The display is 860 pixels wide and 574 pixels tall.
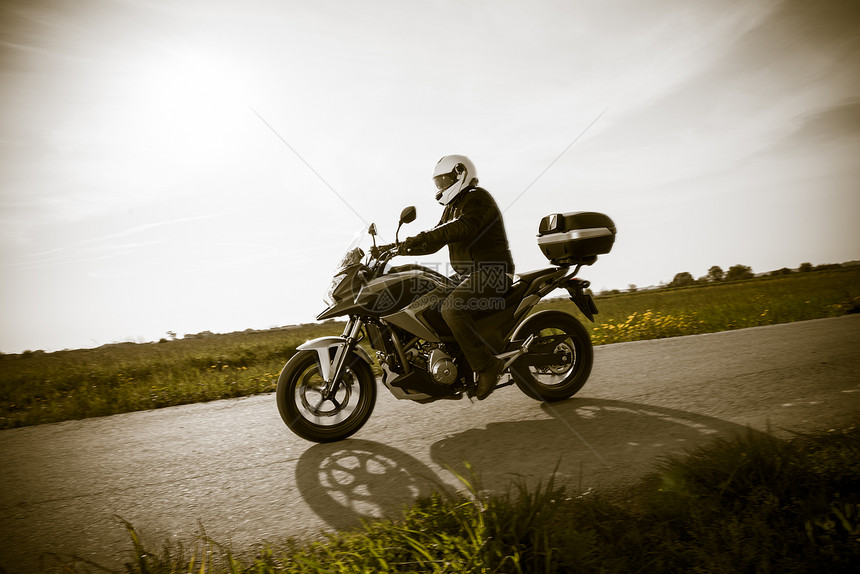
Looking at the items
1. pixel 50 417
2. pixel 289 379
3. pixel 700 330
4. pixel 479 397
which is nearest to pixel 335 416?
pixel 289 379

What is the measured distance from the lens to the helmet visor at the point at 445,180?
15.1 ft

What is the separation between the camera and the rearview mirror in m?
3.89

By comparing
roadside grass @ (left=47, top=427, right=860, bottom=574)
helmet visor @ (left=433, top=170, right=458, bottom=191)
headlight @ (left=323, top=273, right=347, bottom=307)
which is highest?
helmet visor @ (left=433, top=170, right=458, bottom=191)

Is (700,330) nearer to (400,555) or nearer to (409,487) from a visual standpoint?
(409,487)

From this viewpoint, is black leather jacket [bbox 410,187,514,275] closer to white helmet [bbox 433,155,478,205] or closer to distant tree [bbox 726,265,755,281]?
white helmet [bbox 433,155,478,205]

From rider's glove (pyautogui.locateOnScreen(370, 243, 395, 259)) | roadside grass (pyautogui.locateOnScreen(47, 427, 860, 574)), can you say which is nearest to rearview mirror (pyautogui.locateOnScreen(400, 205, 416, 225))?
rider's glove (pyautogui.locateOnScreen(370, 243, 395, 259))

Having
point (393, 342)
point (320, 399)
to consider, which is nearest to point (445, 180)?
point (393, 342)

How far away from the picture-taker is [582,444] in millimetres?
3697

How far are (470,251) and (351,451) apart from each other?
201 cm

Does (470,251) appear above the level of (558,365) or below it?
above

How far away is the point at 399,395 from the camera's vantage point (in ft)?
13.9

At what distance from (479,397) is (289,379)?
1616 millimetres

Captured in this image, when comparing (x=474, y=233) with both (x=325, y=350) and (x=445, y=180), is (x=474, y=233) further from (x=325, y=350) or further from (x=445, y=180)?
(x=325, y=350)

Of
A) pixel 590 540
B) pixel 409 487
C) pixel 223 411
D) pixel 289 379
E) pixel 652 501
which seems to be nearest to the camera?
pixel 590 540
